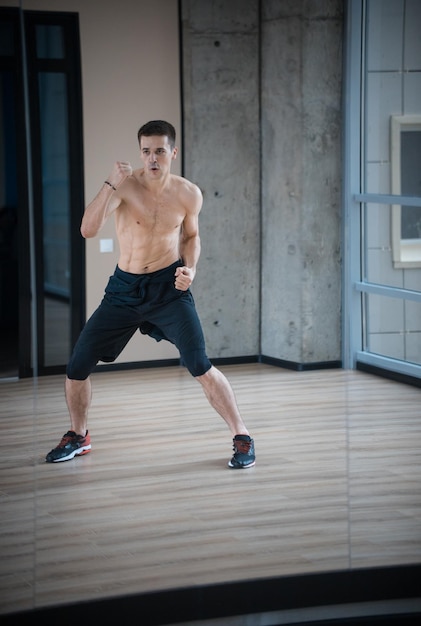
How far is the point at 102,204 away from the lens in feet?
9.28

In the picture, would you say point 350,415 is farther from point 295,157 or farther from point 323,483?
point 295,157

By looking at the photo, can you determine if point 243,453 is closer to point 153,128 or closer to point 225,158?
point 225,158

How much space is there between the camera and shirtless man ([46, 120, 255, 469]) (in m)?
3.01

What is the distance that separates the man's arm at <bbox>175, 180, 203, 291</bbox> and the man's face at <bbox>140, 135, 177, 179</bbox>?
0.48 ft

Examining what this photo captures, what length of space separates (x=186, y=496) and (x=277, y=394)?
94 cm

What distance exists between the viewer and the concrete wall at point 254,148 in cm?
258

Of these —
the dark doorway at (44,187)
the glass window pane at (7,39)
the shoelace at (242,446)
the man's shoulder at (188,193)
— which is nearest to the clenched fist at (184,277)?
the man's shoulder at (188,193)

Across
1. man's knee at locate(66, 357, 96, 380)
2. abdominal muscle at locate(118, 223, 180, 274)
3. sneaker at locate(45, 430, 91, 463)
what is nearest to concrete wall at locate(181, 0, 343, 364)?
abdominal muscle at locate(118, 223, 180, 274)

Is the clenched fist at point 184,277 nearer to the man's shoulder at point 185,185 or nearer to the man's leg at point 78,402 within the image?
the man's shoulder at point 185,185

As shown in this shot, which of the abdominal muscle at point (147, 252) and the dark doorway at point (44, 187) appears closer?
the dark doorway at point (44, 187)

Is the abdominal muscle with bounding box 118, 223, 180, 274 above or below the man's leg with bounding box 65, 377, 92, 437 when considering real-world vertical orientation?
above

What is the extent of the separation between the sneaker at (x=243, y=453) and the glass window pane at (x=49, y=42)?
71.5 inches

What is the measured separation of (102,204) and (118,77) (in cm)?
36

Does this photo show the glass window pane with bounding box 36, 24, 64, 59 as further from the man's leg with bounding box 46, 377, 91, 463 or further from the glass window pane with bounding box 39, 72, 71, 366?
the man's leg with bounding box 46, 377, 91, 463
